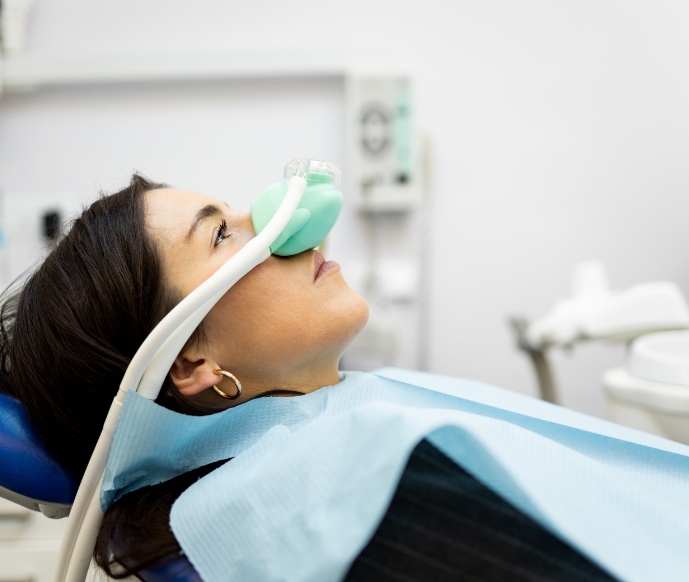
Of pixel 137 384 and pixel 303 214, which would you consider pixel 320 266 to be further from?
pixel 137 384

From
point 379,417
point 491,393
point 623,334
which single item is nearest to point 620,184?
point 623,334

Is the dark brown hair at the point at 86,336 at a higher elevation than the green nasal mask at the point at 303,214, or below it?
below

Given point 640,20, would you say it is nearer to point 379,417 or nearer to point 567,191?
point 567,191

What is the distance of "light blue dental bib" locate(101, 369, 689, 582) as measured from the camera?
60 centimetres

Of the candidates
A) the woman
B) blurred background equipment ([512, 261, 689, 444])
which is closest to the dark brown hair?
→ the woman

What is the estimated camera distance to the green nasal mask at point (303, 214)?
95 cm

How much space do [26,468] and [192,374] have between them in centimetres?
25

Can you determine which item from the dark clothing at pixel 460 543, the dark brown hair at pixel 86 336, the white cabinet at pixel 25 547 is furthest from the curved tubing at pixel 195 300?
the white cabinet at pixel 25 547

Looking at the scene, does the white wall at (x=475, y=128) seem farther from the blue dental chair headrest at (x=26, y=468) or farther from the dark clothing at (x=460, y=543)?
the dark clothing at (x=460, y=543)

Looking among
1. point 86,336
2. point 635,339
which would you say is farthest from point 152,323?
point 635,339

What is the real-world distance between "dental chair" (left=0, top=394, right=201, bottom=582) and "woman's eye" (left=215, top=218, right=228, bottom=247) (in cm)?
37

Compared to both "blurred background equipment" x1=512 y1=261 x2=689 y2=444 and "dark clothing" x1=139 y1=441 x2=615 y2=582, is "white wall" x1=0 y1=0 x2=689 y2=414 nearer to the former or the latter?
"blurred background equipment" x1=512 y1=261 x2=689 y2=444

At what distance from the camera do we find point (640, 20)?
6.23 feet

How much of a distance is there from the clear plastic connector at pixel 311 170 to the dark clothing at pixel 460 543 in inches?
19.6
